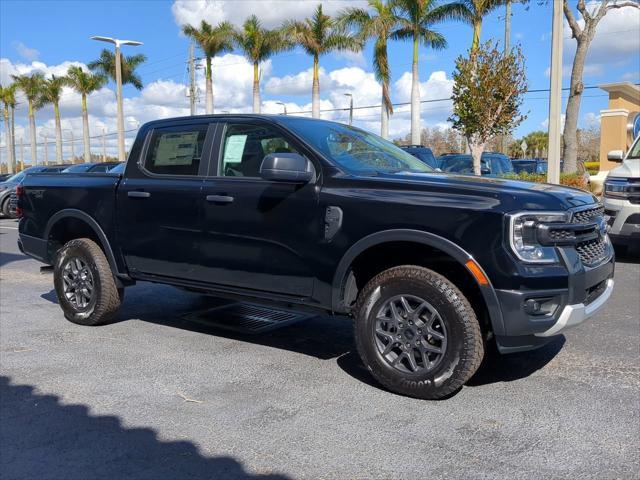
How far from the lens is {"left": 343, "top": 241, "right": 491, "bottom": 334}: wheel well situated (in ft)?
13.8

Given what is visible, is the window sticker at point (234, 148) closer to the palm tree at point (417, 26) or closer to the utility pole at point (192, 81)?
the palm tree at point (417, 26)

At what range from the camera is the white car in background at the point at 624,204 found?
8.89 meters

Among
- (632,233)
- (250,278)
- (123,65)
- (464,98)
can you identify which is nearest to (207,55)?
(123,65)

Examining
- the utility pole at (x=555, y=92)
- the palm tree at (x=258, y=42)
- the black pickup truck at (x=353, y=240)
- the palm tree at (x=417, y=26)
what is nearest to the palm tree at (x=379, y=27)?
the palm tree at (x=417, y=26)

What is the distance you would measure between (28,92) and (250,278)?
54290 millimetres

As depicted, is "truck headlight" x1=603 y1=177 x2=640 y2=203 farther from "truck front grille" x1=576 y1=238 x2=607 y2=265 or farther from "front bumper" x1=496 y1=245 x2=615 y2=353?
"front bumper" x1=496 y1=245 x2=615 y2=353

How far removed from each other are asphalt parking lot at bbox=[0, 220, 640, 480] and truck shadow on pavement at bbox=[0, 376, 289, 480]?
0.03 ft

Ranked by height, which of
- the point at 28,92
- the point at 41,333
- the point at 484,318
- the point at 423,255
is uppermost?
the point at 28,92

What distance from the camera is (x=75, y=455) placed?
341 cm

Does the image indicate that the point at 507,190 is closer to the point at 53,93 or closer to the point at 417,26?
the point at 417,26

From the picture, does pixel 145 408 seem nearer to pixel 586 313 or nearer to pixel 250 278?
pixel 250 278

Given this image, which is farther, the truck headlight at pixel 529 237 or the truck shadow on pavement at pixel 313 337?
the truck shadow on pavement at pixel 313 337

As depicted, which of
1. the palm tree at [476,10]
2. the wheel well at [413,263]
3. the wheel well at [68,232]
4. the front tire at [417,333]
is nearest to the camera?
the front tire at [417,333]

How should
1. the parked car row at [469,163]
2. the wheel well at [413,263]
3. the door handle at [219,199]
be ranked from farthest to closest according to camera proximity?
1. the parked car row at [469,163]
2. the door handle at [219,199]
3. the wheel well at [413,263]
